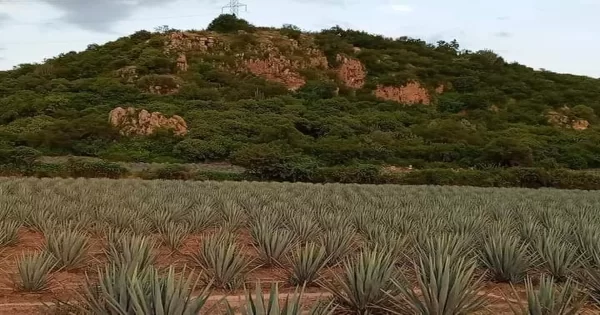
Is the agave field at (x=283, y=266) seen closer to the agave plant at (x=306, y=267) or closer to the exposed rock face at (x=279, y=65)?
the agave plant at (x=306, y=267)

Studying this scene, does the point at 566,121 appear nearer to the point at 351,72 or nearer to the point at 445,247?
the point at 351,72

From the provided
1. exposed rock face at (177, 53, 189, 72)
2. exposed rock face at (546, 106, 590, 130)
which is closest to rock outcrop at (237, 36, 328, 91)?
exposed rock face at (177, 53, 189, 72)

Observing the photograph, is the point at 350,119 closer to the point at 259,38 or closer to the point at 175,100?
the point at 175,100

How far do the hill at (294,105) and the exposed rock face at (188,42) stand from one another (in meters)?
0.17

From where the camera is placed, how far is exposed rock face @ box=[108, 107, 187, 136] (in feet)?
134

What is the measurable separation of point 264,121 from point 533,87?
35.4 metres

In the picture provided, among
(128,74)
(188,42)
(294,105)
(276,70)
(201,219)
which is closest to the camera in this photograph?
(201,219)

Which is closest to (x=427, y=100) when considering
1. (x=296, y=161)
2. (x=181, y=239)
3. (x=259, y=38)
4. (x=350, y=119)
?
(x=350, y=119)

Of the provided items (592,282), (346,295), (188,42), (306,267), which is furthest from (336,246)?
(188,42)

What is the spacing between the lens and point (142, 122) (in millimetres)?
41594

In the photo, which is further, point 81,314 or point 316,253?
point 316,253

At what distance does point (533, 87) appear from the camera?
210 ft

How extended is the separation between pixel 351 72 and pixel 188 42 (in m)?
18.5

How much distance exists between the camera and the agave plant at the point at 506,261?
5.24 m
